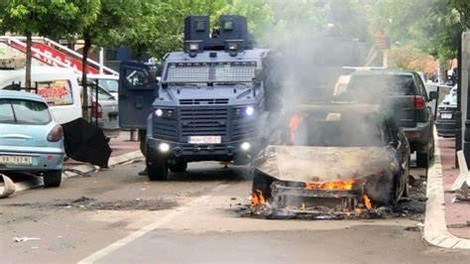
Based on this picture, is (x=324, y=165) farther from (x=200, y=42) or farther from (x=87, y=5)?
(x=87, y=5)

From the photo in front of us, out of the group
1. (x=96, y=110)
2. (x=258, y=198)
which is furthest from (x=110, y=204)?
(x=96, y=110)

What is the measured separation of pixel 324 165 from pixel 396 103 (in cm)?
646

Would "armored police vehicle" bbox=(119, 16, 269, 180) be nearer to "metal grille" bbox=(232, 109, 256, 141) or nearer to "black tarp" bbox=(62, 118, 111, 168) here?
"metal grille" bbox=(232, 109, 256, 141)

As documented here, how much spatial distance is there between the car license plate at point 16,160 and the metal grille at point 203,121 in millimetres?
2752

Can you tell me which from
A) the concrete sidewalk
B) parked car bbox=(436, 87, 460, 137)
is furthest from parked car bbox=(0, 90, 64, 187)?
parked car bbox=(436, 87, 460, 137)

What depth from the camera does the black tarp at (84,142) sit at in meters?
16.7

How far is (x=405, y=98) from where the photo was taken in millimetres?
16812

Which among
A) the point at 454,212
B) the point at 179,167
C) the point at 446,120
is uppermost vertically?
the point at 446,120

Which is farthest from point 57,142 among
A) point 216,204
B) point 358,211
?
point 358,211

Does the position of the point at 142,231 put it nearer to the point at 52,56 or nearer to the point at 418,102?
the point at 418,102

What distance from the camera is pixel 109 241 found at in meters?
9.22

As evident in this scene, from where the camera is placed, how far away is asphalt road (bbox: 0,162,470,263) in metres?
8.33

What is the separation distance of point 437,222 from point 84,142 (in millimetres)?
8868

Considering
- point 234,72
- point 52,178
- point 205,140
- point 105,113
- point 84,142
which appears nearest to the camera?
point 52,178
